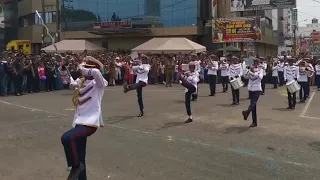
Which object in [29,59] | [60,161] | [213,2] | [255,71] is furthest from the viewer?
[213,2]

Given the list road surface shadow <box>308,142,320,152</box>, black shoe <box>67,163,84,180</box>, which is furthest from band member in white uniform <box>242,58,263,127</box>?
black shoe <box>67,163,84,180</box>

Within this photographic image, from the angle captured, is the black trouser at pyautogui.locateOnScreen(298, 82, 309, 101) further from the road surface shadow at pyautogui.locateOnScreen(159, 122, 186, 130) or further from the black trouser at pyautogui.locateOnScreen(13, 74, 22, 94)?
the black trouser at pyautogui.locateOnScreen(13, 74, 22, 94)

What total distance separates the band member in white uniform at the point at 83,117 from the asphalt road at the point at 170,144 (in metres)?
1.03

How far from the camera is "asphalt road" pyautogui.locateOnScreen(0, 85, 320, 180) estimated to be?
7145mm

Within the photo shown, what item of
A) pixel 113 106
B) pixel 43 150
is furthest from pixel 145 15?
pixel 43 150

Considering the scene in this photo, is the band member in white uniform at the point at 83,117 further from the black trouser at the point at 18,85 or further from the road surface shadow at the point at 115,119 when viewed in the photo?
the black trouser at the point at 18,85

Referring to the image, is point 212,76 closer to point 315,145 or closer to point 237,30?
point 315,145

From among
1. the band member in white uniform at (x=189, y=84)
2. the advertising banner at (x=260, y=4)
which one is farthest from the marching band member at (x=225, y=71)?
the advertising banner at (x=260, y=4)

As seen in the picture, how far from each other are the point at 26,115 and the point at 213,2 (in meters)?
34.4

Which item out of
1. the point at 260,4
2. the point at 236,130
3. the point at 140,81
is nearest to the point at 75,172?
the point at 236,130

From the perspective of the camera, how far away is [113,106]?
1580 cm

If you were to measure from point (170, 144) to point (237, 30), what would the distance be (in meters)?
29.2

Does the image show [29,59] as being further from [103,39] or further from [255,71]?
[103,39]

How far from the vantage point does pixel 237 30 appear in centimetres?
3706
